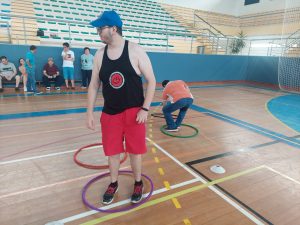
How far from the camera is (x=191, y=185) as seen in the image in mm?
2885

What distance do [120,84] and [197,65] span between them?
A: 10.1 meters

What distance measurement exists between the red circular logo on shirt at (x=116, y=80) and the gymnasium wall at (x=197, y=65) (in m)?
7.14

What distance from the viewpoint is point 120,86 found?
2145 mm

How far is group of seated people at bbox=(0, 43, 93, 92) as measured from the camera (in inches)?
296

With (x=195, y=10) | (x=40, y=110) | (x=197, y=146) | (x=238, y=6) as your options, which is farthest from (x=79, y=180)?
(x=238, y=6)

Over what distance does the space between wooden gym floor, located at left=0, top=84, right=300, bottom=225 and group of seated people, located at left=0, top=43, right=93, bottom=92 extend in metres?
2.48

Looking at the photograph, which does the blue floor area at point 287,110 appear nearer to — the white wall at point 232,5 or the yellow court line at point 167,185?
the yellow court line at point 167,185

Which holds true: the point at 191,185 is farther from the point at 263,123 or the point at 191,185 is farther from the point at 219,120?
the point at 263,123

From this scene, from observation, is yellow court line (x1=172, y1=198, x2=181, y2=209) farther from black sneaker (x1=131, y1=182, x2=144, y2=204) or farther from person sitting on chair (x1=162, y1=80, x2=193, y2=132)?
person sitting on chair (x1=162, y1=80, x2=193, y2=132)

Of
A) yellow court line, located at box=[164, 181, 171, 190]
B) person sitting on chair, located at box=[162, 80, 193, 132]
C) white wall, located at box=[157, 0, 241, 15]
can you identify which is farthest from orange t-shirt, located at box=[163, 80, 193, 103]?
white wall, located at box=[157, 0, 241, 15]

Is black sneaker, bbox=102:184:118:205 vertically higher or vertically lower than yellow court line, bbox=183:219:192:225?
higher

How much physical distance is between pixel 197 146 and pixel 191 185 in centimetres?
129

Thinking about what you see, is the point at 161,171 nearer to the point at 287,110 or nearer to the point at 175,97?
the point at 175,97

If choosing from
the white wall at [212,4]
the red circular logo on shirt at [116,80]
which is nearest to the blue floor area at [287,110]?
the red circular logo on shirt at [116,80]
